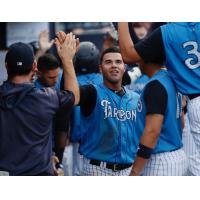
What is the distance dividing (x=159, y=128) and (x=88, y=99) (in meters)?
0.83

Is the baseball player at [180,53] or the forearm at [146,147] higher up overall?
the baseball player at [180,53]

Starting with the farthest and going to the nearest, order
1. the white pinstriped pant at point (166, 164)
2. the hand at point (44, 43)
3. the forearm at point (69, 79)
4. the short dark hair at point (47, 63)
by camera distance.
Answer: the hand at point (44, 43), the short dark hair at point (47, 63), the white pinstriped pant at point (166, 164), the forearm at point (69, 79)

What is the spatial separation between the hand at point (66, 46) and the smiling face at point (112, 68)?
96 centimetres

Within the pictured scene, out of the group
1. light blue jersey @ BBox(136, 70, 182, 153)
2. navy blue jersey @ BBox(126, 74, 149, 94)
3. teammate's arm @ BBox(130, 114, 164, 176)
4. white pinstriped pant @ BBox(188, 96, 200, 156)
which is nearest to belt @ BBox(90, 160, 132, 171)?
light blue jersey @ BBox(136, 70, 182, 153)

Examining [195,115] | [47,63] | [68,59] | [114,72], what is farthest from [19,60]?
[47,63]

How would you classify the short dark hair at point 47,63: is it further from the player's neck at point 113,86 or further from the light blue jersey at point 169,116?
the light blue jersey at point 169,116

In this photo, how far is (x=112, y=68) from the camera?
169 inches

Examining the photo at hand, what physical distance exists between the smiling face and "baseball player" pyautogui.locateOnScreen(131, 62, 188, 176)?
1.70 ft

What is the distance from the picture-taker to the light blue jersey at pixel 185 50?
3.39 meters

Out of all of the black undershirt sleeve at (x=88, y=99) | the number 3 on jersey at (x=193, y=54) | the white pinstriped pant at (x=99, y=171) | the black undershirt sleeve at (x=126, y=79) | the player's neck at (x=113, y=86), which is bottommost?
the white pinstriped pant at (x=99, y=171)

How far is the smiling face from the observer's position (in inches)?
168

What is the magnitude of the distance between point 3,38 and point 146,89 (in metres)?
3.70

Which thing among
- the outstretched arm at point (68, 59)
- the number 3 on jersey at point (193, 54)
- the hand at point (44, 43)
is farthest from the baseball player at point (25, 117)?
the hand at point (44, 43)
